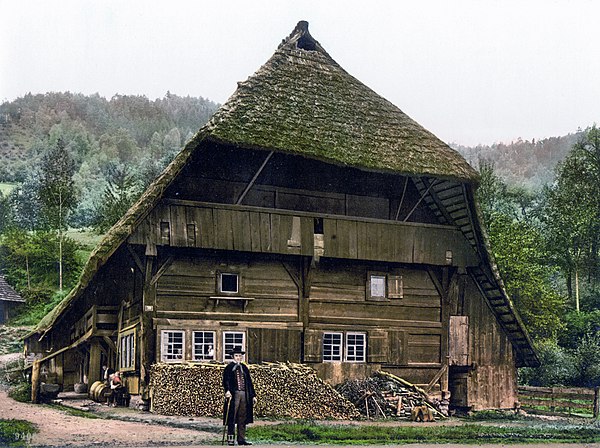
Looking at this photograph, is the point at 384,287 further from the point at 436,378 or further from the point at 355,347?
the point at 436,378

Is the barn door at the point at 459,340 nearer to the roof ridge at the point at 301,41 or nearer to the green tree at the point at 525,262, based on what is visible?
the green tree at the point at 525,262

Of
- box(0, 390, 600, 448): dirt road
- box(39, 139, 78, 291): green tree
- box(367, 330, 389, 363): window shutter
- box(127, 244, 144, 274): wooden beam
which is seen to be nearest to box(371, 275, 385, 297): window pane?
box(367, 330, 389, 363): window shutter

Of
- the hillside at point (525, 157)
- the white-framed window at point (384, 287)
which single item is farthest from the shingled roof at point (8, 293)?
the hillside at point (525, 157)

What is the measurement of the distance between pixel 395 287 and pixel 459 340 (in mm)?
2176

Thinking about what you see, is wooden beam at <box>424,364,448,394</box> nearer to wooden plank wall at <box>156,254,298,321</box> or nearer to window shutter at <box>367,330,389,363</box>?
window shutter at <box>367,330,389,363</box>

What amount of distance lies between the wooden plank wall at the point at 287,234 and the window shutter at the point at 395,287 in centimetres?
72

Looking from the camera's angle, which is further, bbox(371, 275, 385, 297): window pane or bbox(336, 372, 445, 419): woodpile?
bbox(371, 275, 385, 297): window pane

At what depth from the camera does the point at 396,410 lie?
20.5 m

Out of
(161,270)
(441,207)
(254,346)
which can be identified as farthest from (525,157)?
(161,270)

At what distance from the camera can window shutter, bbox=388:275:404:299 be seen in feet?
73.2

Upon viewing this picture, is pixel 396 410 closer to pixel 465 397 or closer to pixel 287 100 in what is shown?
pixel 465 397

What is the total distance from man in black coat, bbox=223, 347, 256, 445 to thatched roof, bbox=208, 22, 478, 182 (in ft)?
16.9

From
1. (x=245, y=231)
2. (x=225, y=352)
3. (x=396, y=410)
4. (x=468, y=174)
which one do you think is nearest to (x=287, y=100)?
(x=245, y=231)

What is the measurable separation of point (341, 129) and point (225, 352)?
5649mm
